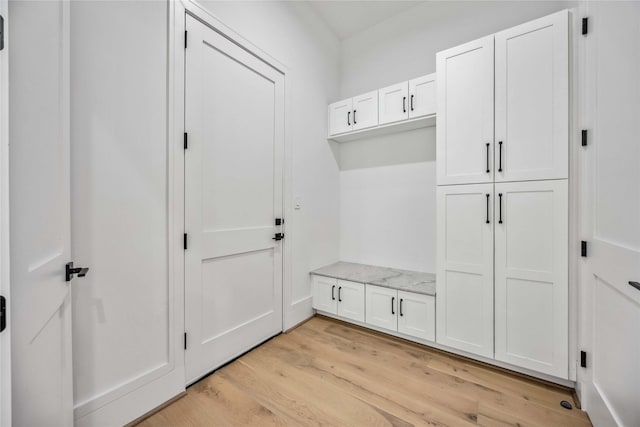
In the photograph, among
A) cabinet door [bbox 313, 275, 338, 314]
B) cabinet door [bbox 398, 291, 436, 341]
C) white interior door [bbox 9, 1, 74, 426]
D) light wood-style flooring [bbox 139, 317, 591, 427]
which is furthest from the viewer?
cabinet door [bbox 313, 275, 338, 314]

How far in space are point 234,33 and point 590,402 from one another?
3225mm

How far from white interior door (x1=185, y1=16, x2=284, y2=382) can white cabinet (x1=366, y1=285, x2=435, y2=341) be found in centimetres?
87

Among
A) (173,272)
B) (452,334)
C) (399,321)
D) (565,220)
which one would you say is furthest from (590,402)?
(173,272)

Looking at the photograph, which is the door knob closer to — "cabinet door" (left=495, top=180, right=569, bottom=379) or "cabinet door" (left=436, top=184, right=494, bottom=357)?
"cabinet door" (left=436, top=184, right=494, bottom=357)

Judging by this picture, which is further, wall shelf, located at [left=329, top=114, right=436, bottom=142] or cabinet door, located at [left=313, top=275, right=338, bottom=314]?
cabinet door, located at [left=313, top=275, right=338, bottom=314]

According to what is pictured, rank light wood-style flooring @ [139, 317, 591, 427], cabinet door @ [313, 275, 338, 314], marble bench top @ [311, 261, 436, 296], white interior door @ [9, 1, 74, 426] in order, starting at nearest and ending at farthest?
white interior door @ [9, 1, 74, 426] < light wood-style flooring @ [139, 317, 591, 427] < marble bench top @ [311, 261, 436, 296] < cabinet door @ [313, 275, 338, 314]

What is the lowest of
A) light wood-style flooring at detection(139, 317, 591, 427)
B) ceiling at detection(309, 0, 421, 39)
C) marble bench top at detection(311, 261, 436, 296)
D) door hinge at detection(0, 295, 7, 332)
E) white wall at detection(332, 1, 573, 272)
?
light wood-style flooring at detection(139, 317, 591, 427)

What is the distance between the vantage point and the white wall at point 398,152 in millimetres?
2520

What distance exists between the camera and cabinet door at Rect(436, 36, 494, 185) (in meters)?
1.90

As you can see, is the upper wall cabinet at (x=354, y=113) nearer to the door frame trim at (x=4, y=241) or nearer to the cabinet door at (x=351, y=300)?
the cabinet door at (x=351, y=300)

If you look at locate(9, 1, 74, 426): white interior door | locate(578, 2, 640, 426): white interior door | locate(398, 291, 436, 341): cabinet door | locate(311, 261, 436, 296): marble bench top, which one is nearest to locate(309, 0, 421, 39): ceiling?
locate(578, 2, 640, 426): white interior door

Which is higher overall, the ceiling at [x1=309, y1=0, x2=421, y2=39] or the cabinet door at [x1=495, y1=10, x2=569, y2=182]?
the ceiling at [x1=309, y1=0, x2=421, y2=39]

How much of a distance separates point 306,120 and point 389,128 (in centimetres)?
85

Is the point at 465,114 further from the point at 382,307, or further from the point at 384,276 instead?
the point at 382,307
